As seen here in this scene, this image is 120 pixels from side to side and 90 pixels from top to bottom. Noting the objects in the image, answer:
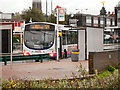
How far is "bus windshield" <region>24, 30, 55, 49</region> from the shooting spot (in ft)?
76.1

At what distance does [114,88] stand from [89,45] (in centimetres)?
1460

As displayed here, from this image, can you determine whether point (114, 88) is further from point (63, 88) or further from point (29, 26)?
point (29, 26)

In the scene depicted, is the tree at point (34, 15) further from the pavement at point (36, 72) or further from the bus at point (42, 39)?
the pavement at point (36, 72)

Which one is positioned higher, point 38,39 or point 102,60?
point 38,39

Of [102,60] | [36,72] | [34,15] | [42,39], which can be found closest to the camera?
[36,72]

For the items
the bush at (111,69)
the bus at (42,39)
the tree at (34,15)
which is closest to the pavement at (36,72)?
the bush at (111,69)

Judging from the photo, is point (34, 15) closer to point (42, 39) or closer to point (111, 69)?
point (42, 39)

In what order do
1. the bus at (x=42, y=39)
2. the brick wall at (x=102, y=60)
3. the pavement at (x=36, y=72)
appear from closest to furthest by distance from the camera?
the pavement at (x=36, y=72) < the brick wall at (x=102, y=60) < the bus at (x=42, y=39)

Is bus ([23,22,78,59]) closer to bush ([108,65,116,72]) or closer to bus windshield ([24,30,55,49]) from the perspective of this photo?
bus windshield ([24,30,55,49])

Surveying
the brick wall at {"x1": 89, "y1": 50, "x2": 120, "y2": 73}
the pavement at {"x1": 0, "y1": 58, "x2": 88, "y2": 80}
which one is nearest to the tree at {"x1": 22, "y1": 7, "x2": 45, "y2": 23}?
the pavement at {"x1": 0, "y1": 58, "x2": 88, "y2": 80}

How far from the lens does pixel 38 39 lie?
23453 millimetres

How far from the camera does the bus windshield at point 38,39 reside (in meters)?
23.2

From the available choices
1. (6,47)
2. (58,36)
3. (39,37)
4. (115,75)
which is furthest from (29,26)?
(115,75)

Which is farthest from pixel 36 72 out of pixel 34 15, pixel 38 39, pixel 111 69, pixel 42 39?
pixel 34 15
